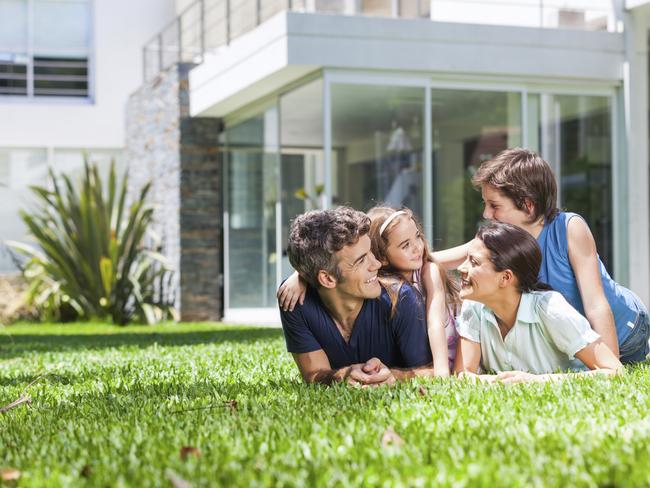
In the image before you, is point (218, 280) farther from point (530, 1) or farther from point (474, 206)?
point (530, 1)

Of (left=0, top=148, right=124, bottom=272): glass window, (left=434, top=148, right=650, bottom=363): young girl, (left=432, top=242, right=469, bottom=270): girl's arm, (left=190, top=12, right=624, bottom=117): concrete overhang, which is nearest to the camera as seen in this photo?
(left=434, top=148, right=650, bottom=363): young girl

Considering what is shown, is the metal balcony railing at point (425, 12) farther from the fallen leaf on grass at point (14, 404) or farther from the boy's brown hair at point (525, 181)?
the fallen leaf on grass at point (14, 404)

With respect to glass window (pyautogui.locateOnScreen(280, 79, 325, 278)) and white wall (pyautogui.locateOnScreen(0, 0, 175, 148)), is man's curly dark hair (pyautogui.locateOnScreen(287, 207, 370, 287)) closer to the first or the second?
glass window (pyautogui.locateOnScreen(280, 79, 325, 278))

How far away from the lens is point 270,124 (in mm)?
12305

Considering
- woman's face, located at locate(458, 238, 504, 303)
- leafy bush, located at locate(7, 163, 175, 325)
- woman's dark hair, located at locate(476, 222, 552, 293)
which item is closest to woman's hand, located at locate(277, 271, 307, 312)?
woman's face, located at locate(458, 238, 504, 303)

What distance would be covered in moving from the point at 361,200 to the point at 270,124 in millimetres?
2041

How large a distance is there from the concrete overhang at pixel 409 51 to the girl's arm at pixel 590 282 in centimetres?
618

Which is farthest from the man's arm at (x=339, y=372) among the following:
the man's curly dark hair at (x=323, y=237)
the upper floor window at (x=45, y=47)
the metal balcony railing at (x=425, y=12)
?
the upper floor window at (x=45, y=47)

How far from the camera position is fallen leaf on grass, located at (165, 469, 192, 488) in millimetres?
2232

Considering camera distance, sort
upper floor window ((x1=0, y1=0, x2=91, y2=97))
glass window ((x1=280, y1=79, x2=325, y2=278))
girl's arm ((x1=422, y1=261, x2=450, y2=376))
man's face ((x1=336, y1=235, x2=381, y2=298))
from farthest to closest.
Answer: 1. upper floor window ((x1=0, y1=0, x2=91, y2=97))
2. glass window ((x1=280, y1=79, x2=325, y2=278))
3. girl's arm ((x1=422, y1=261, x2=450, y2=376))
4. man's face ((x1=336, y1=235, x2=381, y2=298))

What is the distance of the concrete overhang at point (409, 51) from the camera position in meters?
10.3

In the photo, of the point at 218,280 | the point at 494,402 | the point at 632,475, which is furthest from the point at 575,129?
the point at 632,475

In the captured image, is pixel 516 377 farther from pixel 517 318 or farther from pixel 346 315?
pixel 346 315

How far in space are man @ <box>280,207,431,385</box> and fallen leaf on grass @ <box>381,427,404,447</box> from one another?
45.0 inches
